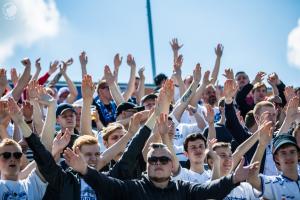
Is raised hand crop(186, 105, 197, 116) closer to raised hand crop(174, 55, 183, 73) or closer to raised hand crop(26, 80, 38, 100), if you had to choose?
raised hand crop(174, 55, 183, 73)

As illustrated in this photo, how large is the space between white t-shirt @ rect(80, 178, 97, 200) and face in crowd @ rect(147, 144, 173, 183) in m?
0.62

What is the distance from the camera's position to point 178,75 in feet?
32.7

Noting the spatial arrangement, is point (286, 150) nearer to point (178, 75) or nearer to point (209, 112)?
point (209, 112)

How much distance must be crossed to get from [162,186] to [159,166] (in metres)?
0.20

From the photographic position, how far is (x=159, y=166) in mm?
5766

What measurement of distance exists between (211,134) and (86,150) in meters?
2.39

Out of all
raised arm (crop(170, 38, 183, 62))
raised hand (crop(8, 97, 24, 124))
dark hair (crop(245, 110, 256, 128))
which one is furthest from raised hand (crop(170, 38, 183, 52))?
raised hand (crop(8, 97, 24, 124))

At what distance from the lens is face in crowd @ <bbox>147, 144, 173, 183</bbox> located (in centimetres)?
574

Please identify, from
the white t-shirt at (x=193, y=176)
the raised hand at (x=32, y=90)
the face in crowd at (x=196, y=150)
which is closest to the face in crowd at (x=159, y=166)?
the white t-shirt at (x=193, y=176)

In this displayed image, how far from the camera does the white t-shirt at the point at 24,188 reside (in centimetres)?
589

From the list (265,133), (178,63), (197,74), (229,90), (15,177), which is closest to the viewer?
(15,177)

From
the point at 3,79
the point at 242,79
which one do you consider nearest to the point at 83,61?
the point at 3,79

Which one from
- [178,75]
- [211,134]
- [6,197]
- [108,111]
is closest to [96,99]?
[108,111]

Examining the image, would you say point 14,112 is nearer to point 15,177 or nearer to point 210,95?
point 15,177
